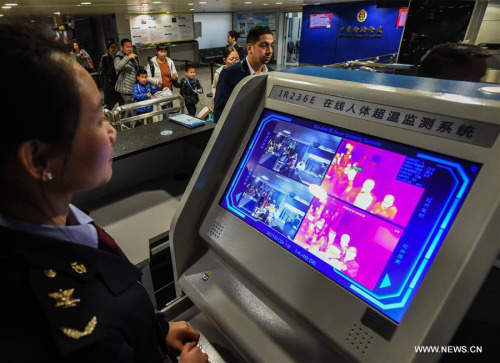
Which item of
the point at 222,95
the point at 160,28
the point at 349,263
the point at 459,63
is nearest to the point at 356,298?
the point at 349,263

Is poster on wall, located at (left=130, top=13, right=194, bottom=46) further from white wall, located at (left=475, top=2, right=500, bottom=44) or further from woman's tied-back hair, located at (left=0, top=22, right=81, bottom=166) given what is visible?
woman's tied-back hair, located at (left=0, top=22, right=81, bottom=166)

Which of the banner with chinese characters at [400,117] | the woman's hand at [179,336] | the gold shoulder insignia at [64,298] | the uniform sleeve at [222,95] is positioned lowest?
the woman's hand at [179,336]

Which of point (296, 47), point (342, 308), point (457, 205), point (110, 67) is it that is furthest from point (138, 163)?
point (296, 47)

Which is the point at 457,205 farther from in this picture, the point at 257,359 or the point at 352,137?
the point at 257,359

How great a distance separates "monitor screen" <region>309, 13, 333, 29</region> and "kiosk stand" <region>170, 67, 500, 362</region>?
36.9ft

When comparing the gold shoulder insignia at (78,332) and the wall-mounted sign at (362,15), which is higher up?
the wall-mounted sign at (362,15)

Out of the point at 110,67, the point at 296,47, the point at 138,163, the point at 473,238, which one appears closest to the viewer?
the point at 473,238

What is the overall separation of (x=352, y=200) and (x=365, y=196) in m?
0.04

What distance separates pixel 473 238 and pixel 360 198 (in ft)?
0.90

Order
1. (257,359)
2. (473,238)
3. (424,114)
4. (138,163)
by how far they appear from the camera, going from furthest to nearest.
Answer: (138,163) < (257,359) < (424,114) < (473,238)

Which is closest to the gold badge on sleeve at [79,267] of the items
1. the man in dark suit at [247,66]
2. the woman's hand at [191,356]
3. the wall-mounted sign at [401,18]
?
the woman's hand at [191,356]

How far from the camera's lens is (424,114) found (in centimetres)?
73

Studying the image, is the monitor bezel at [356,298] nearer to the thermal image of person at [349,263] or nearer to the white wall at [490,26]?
the thermal image of person at [349,263]

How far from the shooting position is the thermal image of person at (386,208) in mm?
752
